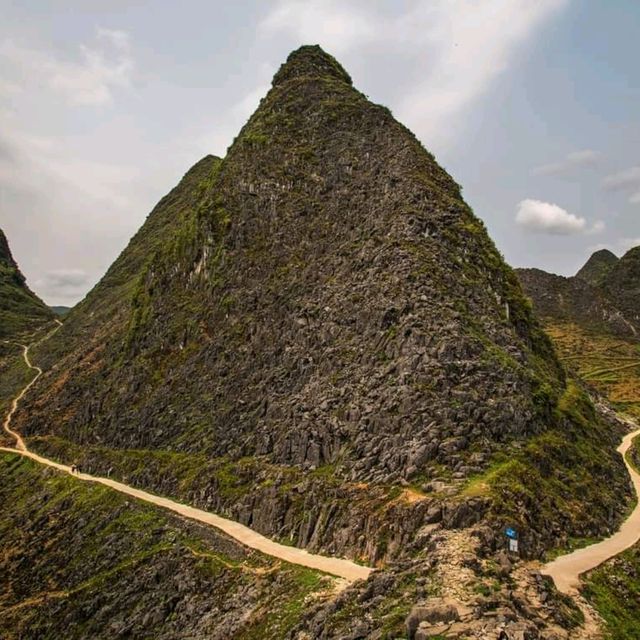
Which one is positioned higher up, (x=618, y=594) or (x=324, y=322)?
(x=324, y=322)

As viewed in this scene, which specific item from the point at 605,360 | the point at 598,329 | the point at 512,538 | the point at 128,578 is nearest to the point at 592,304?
the point at 598,329

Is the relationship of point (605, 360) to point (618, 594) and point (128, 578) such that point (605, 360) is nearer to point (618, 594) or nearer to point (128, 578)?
point (618, 594)

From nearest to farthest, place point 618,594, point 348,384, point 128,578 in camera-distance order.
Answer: point 618,594
point 128,578
point 348,384

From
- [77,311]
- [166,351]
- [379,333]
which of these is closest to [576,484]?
[379,333]

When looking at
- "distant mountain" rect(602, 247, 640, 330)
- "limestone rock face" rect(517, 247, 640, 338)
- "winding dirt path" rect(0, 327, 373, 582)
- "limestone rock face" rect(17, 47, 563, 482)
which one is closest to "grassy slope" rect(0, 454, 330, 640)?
"winding dirt path" rect(0, 327, 373, 582)

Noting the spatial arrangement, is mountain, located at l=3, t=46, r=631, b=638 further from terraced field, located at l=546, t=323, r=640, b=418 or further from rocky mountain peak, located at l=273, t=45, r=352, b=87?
terraced field, located at l=546, t=323, r=640, b=418

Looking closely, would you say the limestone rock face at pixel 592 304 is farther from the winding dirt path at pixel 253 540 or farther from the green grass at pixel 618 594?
the green grass at pixel 618 594
